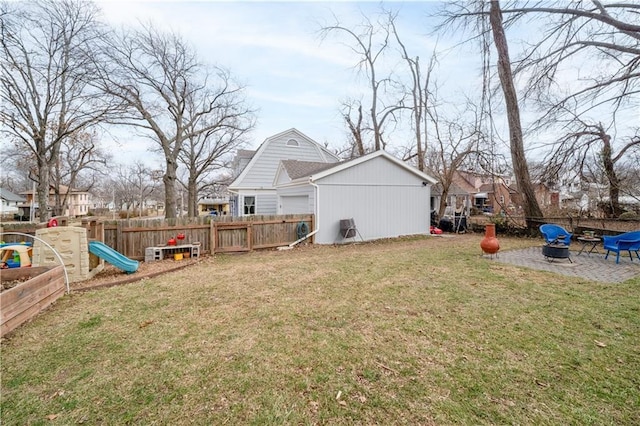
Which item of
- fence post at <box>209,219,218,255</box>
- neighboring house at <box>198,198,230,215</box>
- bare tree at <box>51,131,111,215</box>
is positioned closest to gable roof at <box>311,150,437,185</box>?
fence post at <box>209,219,218,255</box>

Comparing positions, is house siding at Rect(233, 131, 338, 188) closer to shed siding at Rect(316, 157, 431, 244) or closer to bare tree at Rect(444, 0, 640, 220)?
shed siding at Rect(316, 157, 431, 244)

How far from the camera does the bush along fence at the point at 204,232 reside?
789 cm

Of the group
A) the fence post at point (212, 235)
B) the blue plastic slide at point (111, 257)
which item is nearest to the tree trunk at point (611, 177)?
the fence post at point (212, 235)

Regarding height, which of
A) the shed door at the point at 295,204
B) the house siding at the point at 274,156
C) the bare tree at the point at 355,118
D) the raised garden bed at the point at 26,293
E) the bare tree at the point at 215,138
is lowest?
the raised garden bed at the point at 26,293

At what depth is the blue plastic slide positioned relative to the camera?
6090 millimetres

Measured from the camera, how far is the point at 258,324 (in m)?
3.71

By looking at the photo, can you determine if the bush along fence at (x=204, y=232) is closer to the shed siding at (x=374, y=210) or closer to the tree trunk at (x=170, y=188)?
the shed siding at (x=374, y=210)

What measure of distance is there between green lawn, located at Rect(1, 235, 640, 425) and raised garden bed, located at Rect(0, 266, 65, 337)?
6.9 inches

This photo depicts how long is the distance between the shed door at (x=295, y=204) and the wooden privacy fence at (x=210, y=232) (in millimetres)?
1434

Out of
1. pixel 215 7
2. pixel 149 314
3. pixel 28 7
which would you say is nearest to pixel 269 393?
pixel 149 314

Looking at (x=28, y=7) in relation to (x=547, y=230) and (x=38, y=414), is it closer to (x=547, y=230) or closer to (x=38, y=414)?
(x=38, y=414)

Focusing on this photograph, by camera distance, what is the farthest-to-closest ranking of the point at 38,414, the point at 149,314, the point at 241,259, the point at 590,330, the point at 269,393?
the point at 241,259 < the point at 149,314 < the point at 590,330 < the point at 269,393 < the point at 38,414

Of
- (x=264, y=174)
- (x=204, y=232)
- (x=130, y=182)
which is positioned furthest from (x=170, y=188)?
(x=130, y=182)

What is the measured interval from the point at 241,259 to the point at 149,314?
4.34m
